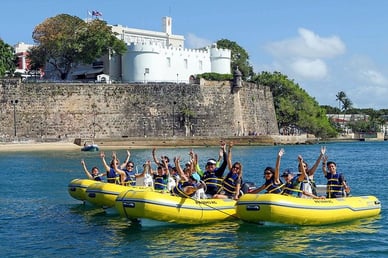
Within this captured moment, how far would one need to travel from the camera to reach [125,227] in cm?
1645

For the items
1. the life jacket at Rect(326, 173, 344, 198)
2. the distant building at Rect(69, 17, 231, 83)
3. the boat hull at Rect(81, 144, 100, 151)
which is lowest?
the life jacket at Rect(326, 173, 344, 198)

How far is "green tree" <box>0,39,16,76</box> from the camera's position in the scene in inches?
2571

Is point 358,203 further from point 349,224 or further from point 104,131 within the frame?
point 104,131

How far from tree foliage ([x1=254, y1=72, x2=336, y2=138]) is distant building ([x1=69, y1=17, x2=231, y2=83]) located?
320 inches

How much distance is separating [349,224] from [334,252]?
303cm

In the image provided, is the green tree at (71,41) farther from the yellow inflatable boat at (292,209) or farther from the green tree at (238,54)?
the yellow inflatable boat at (292,209)

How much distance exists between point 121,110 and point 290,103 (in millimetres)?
25320

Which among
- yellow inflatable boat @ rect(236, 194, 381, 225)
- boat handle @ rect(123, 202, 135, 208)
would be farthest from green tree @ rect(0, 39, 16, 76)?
yellow inflatable boat @ rect(236, 194, 381, 225)

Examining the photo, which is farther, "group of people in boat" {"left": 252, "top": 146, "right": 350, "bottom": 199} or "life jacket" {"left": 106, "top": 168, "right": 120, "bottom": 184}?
"life jacket" {"left": 106, "top": 168, "right": 120, "bottom": 184}

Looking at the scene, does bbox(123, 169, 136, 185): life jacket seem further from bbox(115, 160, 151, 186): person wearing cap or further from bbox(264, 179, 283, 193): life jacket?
bbox(264, 179, 283, 193): life jacket

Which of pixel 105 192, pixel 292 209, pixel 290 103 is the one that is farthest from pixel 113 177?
pixel 290 103

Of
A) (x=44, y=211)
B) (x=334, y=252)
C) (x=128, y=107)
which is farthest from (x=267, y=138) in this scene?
(x=334, y=252)

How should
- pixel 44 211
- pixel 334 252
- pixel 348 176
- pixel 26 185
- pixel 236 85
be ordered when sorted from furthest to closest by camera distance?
pixel 236 85 < pixel 348 176 < pixel 26 185 < pixel 44 211 < pixel 334 252

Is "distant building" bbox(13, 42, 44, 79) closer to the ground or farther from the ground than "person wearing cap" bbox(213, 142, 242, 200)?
farther from the ground
